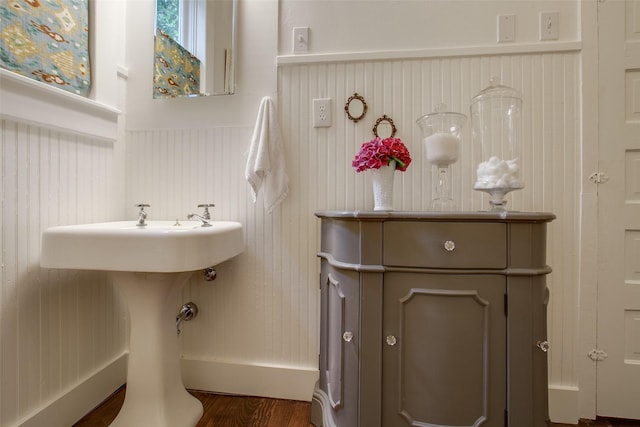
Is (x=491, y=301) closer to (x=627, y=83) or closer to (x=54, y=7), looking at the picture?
(x=627, y=83)

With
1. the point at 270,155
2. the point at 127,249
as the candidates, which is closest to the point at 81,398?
the point at 127,249

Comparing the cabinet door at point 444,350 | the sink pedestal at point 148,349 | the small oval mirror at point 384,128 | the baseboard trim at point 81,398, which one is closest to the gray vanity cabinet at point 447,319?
the cabinet door at point 444,350

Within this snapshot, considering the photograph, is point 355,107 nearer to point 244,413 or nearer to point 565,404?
point 244,413

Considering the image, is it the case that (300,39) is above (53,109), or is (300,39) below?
above

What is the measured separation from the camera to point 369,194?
1.29 metres

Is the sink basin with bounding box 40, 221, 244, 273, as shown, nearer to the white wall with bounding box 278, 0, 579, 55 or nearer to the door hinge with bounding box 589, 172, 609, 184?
the white wall with bounding box 278, 0, 579, 55

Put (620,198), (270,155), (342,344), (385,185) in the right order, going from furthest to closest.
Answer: (270,155) < (620,198) < (385,185) < (342,344)

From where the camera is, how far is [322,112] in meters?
1.31

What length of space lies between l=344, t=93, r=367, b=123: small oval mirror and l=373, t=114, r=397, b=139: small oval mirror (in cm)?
8

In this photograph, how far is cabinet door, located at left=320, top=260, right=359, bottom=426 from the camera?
2.99ft

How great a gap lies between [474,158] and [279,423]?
Result: 132cm

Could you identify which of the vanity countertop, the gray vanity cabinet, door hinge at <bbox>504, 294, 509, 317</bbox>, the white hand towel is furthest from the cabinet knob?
the white hand towel

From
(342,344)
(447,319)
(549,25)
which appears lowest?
(342,344)

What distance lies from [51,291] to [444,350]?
4.47 ft
